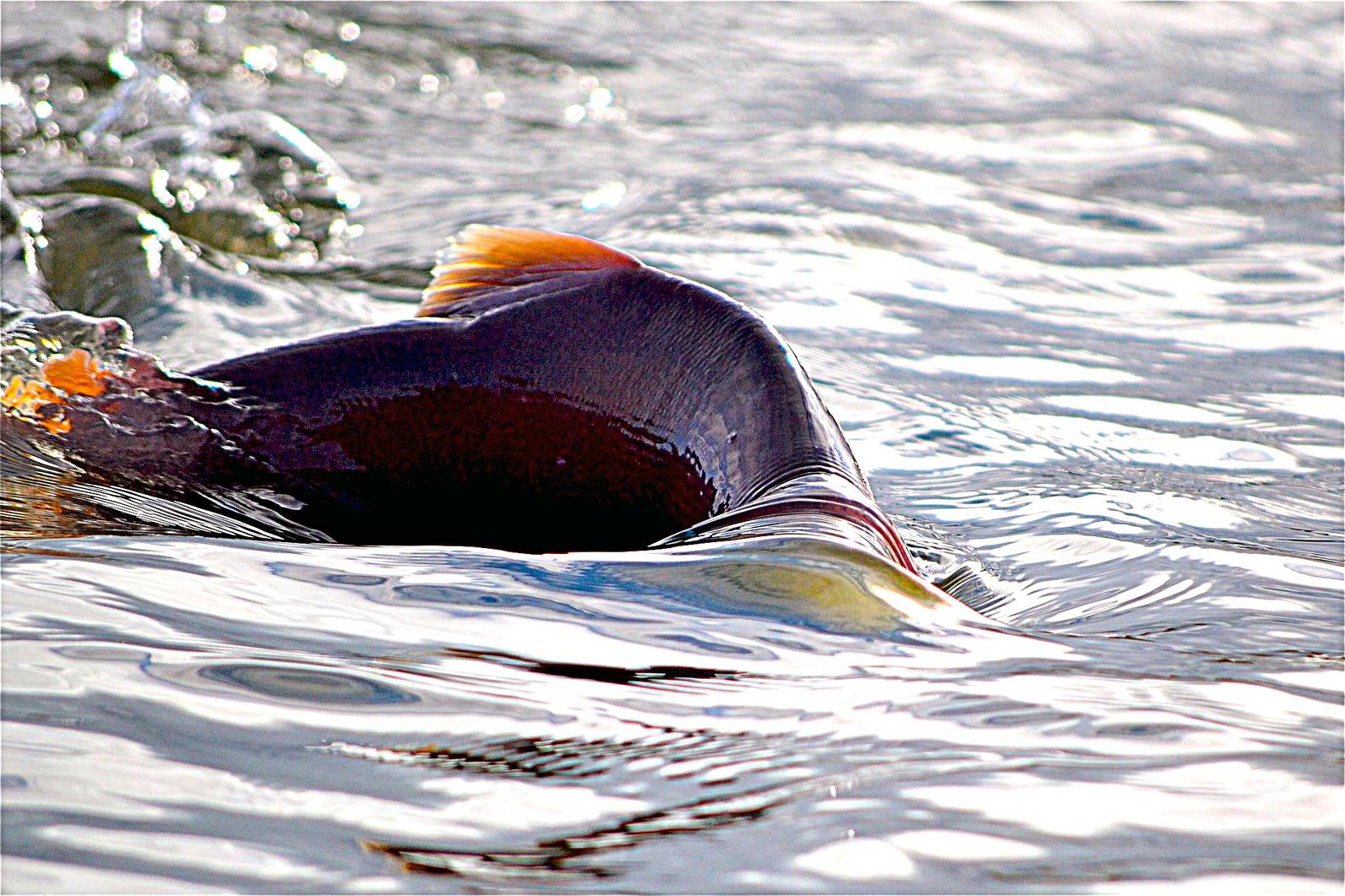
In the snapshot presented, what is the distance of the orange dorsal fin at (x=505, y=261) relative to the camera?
2.26 metres

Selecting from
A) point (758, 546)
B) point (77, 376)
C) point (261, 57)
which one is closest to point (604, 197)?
point (261, 57)

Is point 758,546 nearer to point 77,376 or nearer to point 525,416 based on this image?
point 525,416

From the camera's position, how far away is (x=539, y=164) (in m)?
5.41

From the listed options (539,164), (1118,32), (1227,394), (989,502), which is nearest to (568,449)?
(989,502)

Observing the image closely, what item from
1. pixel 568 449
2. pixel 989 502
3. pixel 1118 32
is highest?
pixel 1118 32

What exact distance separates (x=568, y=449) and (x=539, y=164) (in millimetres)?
3439

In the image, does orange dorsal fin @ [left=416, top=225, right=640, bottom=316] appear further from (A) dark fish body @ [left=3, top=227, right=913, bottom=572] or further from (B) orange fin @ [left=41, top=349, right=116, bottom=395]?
(B) orange fin @ [left=41, top=349, right=116, bottom=395]

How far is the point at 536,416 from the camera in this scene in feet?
7.06

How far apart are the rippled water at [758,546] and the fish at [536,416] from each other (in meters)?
0.19

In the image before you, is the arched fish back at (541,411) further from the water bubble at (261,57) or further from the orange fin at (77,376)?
the water bubble at (261,57)

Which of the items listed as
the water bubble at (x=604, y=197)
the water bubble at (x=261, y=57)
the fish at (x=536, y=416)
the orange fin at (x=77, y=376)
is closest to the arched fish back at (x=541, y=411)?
the fish at (x=536, y=416)

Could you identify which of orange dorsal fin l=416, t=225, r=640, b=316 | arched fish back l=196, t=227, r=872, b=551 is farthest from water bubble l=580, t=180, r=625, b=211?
arched fish back l=196, t=227, r=872, b=551

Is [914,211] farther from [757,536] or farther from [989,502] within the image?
[757,536]

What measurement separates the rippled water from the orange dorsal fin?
0.54 meters
